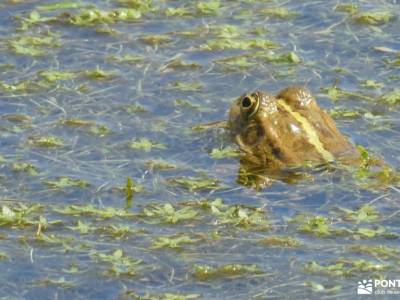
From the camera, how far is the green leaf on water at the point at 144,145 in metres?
8.82

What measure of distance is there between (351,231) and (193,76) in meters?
2.49

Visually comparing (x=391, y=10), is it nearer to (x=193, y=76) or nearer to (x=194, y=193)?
(x=193, y=76)

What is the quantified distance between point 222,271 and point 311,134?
70.1 inches

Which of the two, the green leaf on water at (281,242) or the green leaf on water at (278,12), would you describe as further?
the green leaf on water at (278,12)

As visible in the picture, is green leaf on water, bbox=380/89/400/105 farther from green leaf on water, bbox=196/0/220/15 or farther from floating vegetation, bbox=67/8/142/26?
floating vegetation, bbox=67/8/142/26

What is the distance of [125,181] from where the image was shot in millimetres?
8305

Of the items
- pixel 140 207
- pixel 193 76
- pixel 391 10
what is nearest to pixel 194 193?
pixel 140 207

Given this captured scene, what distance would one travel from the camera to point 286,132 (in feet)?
28.9

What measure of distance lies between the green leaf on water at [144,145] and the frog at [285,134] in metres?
0.46

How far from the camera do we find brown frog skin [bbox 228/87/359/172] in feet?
28.5

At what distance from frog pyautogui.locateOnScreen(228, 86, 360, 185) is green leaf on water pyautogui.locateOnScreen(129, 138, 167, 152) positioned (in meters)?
0.46

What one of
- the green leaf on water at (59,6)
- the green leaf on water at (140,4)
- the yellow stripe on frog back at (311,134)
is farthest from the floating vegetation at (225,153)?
the green leaf on water at (59,6)

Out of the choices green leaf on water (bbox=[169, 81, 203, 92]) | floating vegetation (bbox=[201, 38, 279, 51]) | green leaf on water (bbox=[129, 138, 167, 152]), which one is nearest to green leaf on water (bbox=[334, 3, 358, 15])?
floating vegetation (bbox=[201, 38, 279, 51])

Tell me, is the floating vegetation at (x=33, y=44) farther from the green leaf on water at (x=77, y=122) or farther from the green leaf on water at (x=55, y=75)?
the green leaf on water at (x=77, y=122)
